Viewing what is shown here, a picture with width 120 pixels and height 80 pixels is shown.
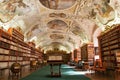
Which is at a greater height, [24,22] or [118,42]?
[24,22]

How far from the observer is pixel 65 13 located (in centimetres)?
1602

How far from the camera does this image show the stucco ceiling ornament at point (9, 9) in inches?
449

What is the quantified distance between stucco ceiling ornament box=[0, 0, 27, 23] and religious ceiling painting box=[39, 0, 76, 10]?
1949 millimetres

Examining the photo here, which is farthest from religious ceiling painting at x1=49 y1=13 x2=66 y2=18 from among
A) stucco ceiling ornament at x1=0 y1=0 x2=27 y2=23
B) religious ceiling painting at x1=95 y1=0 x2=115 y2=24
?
religious ceiling painting at x1=95 y1=0 x2=115 y2=24

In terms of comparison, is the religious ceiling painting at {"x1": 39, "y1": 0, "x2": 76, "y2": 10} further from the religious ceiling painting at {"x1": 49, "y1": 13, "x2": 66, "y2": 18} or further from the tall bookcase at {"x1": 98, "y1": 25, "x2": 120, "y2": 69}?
Answer: the tall bookcase at {"x1": 98, "y1": 25, "x2": 120, "y2": 69}

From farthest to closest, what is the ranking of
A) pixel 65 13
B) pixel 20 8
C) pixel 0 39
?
pixel 65 13 → pixel 20 8 → pixel 0 39

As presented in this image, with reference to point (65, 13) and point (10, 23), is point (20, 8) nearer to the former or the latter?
point (10, 23)

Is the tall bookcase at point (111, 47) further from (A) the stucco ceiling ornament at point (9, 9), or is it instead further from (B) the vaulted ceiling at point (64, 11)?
(A) the stucco ceiling ornament at point (9, 9)

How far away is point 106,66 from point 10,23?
360 inches

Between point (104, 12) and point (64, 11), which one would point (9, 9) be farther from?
point (104, 12)

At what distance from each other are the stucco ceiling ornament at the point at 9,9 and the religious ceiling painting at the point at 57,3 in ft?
6.39

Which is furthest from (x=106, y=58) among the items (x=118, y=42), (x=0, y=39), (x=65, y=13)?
(x=0, y=39)

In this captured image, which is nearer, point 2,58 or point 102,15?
point 2,58

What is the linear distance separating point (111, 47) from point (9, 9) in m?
8.67
